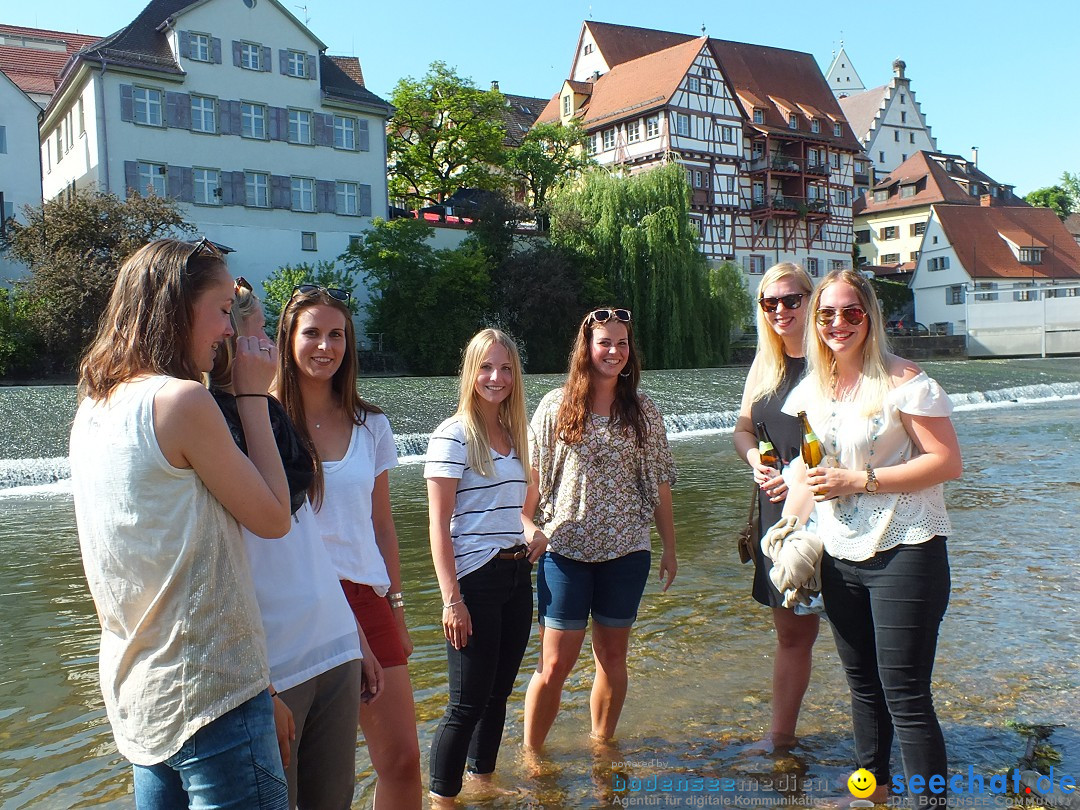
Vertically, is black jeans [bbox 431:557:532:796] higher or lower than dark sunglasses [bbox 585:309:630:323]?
lower

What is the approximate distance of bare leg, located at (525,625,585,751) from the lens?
3.91 meters

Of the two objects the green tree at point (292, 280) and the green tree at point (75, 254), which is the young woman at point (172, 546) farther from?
the green tree at point (292, 280)

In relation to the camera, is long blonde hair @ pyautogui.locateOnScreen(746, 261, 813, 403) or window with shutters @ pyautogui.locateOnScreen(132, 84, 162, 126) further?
window with shutters @ pyautogui.locateOnScreen(132, 84, 162, 126)

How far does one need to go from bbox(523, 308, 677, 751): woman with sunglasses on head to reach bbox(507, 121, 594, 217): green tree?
136 feet

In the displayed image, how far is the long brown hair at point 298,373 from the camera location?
10.3ft

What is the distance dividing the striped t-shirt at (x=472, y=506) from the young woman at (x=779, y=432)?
3.21 feet

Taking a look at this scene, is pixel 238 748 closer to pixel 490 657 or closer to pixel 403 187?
pixel 490 657

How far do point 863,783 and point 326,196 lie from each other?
3828cm

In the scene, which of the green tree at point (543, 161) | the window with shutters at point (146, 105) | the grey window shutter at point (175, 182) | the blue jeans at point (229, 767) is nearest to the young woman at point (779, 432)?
the blue jeans at point (229, 767)

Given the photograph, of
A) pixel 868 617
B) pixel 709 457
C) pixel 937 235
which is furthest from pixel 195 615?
pixel 937 235

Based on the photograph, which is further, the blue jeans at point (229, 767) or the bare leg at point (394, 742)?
the bare leg at point (394, 742)

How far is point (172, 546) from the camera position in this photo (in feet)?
6.66

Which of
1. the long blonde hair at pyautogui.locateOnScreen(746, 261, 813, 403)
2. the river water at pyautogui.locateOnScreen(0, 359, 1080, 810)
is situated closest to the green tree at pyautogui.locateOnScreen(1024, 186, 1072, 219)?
the river water at pyautogui.locateOnScreen(0, 359, 1080, 810)

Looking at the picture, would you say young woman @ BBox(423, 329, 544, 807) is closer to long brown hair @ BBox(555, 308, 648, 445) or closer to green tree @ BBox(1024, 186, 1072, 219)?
long brown hair @ BBox(555, 308, 648, 445)
